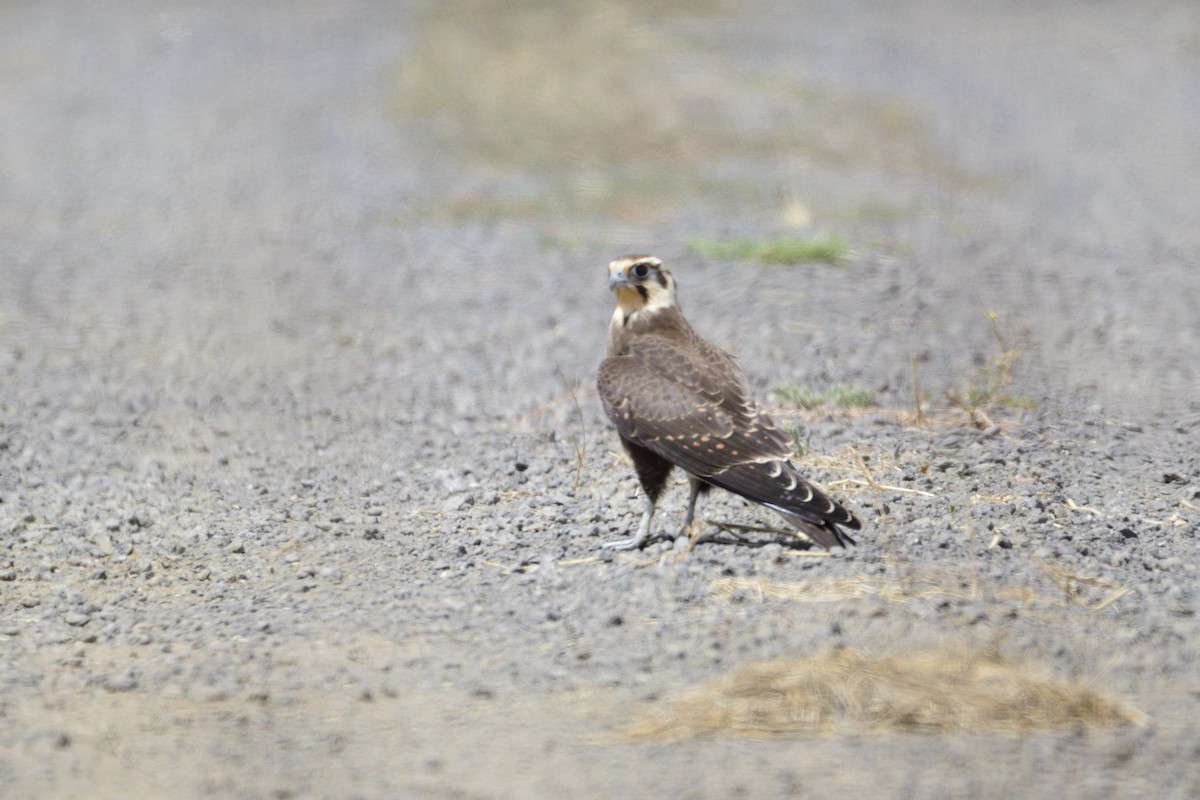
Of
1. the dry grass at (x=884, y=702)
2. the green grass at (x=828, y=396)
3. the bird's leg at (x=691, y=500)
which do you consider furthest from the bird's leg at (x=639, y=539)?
the green grass at (x=828, y=396)

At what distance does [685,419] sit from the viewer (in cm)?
627

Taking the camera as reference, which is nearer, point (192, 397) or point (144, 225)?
point (192, 397)

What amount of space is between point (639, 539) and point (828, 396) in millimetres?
2292

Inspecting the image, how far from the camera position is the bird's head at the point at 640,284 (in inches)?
270

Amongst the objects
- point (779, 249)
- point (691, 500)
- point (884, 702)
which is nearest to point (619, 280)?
point (691, 500)

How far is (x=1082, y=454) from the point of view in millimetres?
7449

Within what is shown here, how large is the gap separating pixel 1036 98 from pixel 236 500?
612 inches

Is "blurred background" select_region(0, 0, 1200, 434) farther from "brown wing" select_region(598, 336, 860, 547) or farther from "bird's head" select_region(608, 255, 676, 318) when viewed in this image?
"brown wing" select_region(598, 336, 860, 547)

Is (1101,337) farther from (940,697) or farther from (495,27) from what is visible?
(495,27)

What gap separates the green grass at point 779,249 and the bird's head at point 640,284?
15.6 feet

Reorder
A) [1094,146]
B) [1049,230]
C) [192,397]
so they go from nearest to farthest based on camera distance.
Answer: [192,397] → [1049,230] → [1094,146]

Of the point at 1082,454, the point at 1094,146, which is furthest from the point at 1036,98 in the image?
the point at 1082,454

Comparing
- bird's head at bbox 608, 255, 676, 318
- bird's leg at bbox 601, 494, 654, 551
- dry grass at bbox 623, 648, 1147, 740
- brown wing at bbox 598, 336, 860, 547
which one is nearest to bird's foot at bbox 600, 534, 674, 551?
bird's leg at bbox 601, 494, 654, 551

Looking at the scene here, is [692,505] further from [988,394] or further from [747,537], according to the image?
[988,394]
